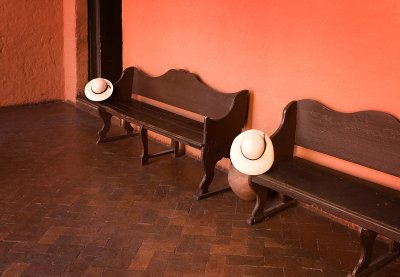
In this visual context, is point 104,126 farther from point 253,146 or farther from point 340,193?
point 340,193

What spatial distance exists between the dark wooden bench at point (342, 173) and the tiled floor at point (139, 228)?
0.89ft

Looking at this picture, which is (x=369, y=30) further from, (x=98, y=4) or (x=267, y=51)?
(x=98, y=4)

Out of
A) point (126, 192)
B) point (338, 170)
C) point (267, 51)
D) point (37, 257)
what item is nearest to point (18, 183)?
point (126, 192)

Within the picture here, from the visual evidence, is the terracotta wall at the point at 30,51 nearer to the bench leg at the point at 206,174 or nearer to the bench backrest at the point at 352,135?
the bench leg at the point at 206,174

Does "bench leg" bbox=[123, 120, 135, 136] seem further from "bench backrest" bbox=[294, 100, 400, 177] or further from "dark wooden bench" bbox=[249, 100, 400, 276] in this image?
"bench backrest" bbox=[294, 100, 400, 177]

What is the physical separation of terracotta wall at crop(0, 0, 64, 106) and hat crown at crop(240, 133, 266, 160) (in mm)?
4864

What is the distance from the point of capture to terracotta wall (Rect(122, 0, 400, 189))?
3225 mm

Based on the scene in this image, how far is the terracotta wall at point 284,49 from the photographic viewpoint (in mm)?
3225

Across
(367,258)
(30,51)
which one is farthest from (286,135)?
(30,51)

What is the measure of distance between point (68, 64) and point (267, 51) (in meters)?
4.27

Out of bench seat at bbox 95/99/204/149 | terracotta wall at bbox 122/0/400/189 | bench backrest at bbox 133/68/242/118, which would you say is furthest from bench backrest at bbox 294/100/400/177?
bench seat at bbox 95/99/204/149

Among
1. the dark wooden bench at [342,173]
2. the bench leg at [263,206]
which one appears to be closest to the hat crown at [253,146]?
the dark wooden bench at [342,173]

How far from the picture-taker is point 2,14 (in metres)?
6.48

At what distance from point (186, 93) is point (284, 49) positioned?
129 cm
